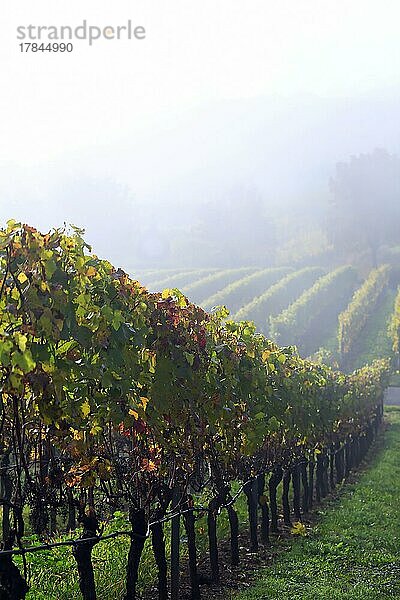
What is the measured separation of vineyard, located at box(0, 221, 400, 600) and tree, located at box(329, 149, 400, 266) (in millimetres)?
97674

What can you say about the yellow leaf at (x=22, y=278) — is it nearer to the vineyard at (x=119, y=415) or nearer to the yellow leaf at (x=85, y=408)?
the vineyard at (x=119, y=415)

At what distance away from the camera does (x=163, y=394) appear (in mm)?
7309

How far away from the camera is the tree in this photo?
4466 inches

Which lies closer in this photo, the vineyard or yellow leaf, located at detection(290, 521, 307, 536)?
the vineyard

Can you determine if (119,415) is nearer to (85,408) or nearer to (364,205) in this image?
(85,408)

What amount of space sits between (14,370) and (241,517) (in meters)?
11.5

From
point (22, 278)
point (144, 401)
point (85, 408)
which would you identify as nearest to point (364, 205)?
point (144, 401)

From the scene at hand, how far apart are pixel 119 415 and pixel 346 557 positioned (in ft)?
24.1

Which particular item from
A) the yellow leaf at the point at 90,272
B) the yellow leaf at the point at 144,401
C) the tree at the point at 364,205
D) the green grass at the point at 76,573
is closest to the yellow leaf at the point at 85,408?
the yellow leaf at the point at 144,401

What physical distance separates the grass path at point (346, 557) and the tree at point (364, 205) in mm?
90766

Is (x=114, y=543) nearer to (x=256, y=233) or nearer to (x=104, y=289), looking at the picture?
(x=104, y=289)

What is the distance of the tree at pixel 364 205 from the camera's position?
11344 cm

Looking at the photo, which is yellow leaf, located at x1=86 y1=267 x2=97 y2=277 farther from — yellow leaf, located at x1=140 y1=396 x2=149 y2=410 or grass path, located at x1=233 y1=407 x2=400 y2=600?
grass path, located at x1=233 y1=407 x2=400 y2=600

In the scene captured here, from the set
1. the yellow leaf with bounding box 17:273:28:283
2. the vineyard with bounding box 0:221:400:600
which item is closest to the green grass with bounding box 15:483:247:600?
the vineyard with bounding box 0:221:400:600
